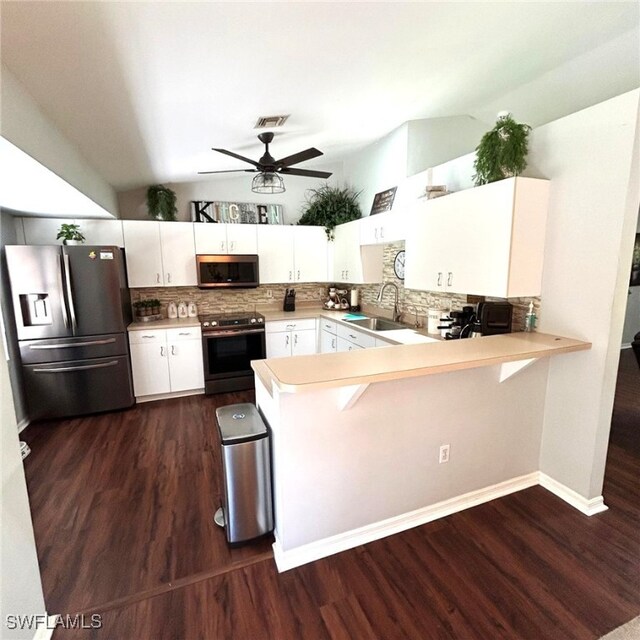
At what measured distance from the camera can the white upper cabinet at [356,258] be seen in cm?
416

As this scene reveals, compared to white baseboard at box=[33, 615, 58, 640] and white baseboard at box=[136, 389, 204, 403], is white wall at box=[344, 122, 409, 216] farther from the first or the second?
white baseboard at box=[33, 615, 58, 640]

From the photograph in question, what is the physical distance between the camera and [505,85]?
2814 millimetres

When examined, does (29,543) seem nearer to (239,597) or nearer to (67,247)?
(239,597)

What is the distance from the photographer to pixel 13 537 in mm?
1244

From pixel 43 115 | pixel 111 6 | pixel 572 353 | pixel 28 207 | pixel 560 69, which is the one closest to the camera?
pixel 111 6

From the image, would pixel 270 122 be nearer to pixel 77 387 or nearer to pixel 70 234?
pixel 70 234

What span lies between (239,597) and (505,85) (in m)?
4.03

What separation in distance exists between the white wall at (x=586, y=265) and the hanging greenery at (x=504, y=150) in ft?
0.59

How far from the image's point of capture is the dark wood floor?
1463 mm

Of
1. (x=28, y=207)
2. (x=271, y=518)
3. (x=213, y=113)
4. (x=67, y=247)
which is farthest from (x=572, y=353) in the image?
(x=28, y=207)

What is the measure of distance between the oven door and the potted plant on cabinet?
1664 mm

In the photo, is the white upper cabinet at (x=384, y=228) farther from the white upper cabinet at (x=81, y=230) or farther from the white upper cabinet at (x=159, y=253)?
the white upper cabinet at (x=81, y=230)

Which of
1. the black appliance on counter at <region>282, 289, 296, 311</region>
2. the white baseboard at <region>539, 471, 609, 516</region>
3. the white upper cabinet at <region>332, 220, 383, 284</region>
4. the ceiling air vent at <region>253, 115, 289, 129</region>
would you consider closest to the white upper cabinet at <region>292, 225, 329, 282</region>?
the black appliance on counter at <region>282, 289, 296, 311</region>

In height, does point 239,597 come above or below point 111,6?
below
